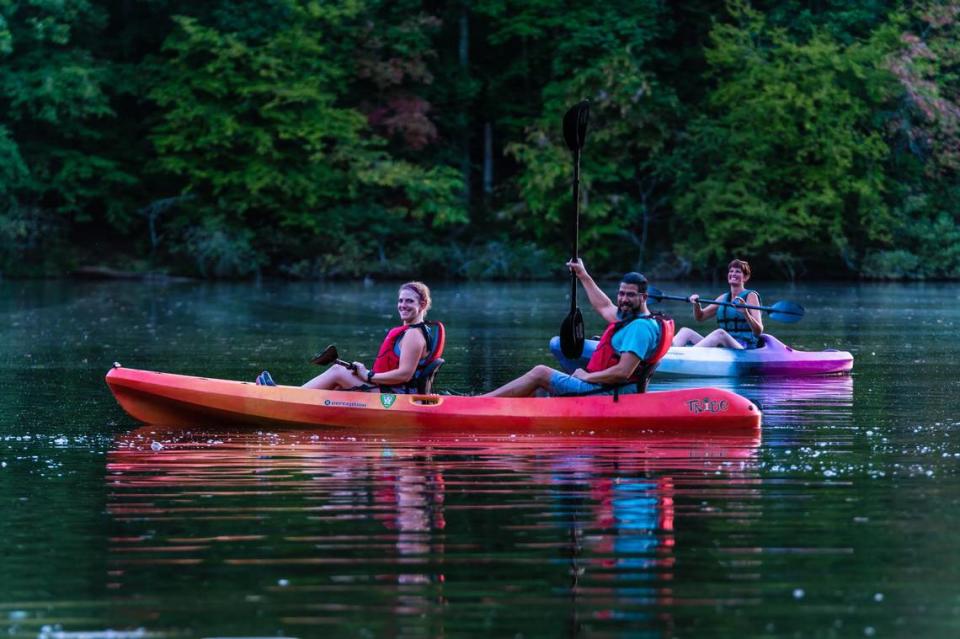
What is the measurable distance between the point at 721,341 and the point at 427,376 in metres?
5.87

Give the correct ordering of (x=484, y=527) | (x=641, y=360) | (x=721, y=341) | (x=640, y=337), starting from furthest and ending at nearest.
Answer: (x=721, y=341), (x=641, y=360), (x=640, y=337), (x=484, y=527)

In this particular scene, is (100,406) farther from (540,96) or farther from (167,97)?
(540,96)

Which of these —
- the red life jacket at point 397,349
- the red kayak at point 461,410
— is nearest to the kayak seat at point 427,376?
the red life jacket at point 397,349

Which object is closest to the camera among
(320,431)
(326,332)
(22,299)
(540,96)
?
(320,431)

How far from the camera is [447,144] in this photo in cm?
4203

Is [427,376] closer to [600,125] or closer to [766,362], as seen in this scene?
[766,362]

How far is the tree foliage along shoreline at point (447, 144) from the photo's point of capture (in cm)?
3897

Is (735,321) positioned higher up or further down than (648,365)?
further down

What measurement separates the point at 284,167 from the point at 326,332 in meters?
18.5

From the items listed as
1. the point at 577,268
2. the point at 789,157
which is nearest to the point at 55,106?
the point at 789,157

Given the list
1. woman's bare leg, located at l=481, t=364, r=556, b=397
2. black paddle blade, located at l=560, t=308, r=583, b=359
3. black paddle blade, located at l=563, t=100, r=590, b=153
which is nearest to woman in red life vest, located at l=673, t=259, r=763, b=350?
black paddle blade, located at l=563, t=100, r=590, b=153

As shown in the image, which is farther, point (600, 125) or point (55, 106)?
point (600, 125)

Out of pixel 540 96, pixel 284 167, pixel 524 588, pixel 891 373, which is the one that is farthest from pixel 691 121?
pixel 524 588

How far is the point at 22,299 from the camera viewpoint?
29828mm
